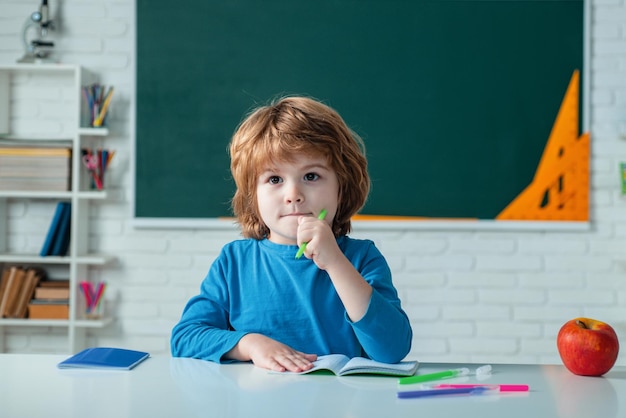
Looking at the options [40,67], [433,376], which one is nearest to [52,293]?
[40,67]

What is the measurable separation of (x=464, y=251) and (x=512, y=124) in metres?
0.60

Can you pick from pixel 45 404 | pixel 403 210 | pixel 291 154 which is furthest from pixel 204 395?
pixel 403 210

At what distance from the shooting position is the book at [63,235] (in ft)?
10.5

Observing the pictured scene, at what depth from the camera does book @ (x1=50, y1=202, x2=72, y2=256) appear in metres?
3.19

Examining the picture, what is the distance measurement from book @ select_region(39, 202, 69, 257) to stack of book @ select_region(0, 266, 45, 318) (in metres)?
Answer: 0.12

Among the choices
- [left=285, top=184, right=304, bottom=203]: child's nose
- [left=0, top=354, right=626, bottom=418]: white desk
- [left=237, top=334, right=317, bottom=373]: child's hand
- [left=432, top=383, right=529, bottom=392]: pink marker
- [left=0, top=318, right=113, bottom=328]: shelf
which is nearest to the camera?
[left=0, top=354, right=626, bottom=418]: white desk

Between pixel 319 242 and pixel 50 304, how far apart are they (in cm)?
231

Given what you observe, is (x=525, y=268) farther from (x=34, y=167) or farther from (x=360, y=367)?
(x=360, y=367)

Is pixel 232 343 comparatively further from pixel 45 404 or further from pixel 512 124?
pixel 512 124

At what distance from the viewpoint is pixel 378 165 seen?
329 cm

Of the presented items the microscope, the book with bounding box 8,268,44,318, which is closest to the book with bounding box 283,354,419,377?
the book with bounding box 8,268,44,318

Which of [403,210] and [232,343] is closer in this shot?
[232,343]

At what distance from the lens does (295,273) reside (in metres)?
1.34

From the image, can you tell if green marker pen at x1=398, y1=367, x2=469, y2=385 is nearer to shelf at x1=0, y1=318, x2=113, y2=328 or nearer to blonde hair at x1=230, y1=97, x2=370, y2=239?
blonde hair at x1=230, y1=97, x2=370, y2=239
